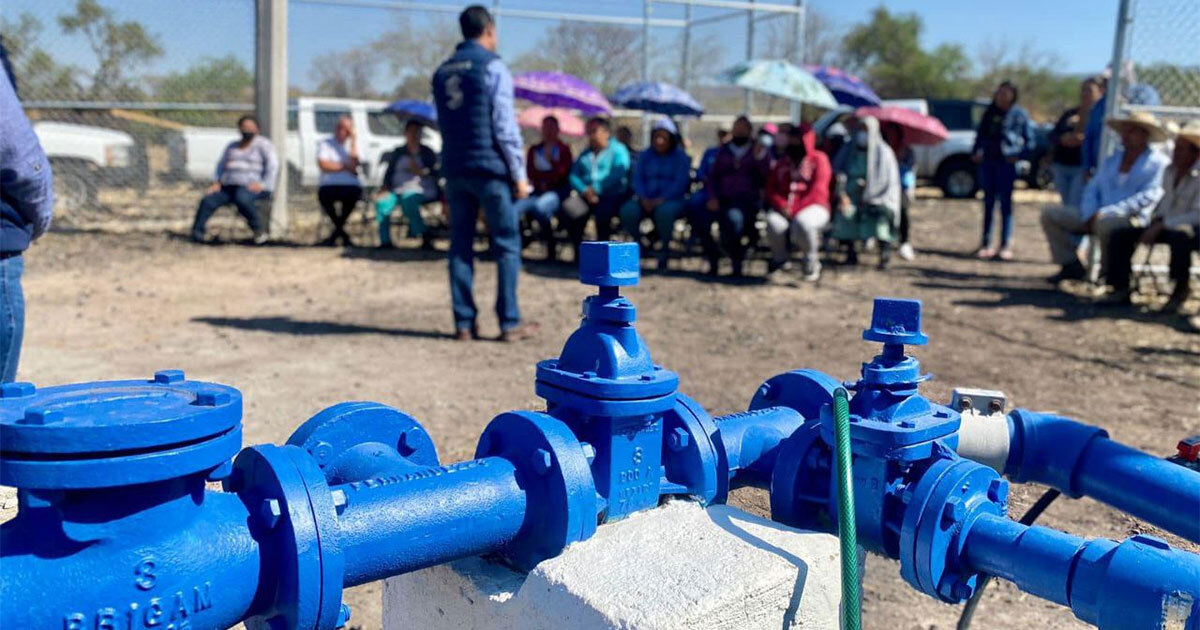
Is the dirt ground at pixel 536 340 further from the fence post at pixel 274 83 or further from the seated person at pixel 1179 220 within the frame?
the fence post at pixel 274 83

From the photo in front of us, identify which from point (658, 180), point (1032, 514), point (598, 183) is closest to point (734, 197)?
point (658, 180)

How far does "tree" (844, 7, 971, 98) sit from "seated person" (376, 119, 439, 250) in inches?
1435

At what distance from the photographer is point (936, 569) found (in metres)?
1.74

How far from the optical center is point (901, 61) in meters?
47.1

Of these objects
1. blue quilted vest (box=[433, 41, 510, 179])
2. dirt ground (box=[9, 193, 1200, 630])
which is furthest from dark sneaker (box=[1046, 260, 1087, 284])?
blue quilted vest (box=[433, 41, 510, 179])

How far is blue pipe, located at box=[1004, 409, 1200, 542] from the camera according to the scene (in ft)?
6.61

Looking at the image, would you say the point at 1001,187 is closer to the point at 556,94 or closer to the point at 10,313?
the point at 556,94

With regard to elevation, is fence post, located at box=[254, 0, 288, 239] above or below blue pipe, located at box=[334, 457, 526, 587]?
above

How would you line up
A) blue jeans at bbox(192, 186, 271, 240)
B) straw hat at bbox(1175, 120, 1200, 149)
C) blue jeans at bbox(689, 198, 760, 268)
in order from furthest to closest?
blue jeans at bbox(192, 186, 271, 240)
blue jeans at bbox(689, 198, 760, 268)
straw hat at bbox(1175, 120, 1200, 149)

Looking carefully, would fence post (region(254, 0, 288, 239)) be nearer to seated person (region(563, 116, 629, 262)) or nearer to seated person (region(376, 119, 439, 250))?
seated person (region(376, 119, 439, 250))

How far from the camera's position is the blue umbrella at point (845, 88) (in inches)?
528

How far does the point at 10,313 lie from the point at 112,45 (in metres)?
10.2

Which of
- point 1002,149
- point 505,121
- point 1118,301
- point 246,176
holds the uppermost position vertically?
point 1002,149

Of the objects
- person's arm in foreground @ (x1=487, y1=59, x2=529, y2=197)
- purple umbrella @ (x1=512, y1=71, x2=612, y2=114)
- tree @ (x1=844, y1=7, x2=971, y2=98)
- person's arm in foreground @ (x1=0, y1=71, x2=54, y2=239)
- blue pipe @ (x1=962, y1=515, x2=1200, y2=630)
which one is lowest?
blue pipe @ (x1=962, y1=515, x2=1200, y2=630)
